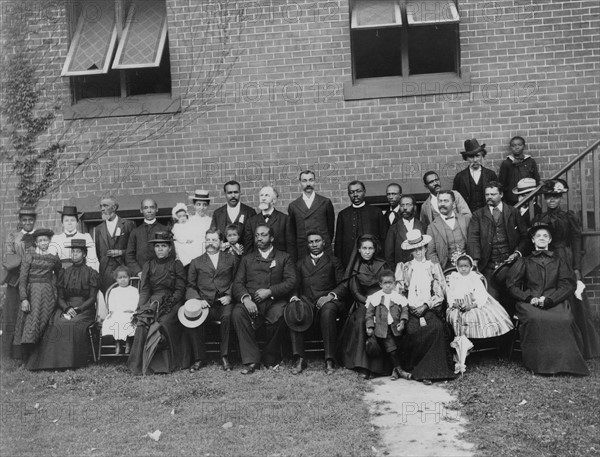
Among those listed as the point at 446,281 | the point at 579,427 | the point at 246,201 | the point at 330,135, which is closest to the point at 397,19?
the point at 330,135

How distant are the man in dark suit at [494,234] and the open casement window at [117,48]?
16.0ft

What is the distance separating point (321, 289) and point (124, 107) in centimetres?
415

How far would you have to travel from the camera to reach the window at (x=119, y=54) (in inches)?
406

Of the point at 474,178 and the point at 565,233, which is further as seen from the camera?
the point at 474,178

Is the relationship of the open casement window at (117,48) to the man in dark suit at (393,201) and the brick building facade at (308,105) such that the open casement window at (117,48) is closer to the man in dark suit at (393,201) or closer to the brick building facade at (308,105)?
the brick building facade at (308,105)

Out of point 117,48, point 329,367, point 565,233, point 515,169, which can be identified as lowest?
point 329,367

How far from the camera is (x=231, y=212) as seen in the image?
9.09 meters

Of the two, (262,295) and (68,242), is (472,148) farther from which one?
(68,242)

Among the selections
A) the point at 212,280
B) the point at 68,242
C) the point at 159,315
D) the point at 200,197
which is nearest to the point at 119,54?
the point at 200,197

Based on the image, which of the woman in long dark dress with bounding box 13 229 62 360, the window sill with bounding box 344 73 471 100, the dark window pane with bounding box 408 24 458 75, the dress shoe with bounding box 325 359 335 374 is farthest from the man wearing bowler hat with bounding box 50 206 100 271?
the dark window pane with bounding box 408 24 458 75

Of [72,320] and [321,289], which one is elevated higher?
[321,289]

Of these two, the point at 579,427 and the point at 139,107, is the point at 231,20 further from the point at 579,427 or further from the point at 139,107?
the point at 579,427

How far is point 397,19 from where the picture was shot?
988 cm

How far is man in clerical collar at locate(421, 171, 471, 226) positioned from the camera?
346 inches
